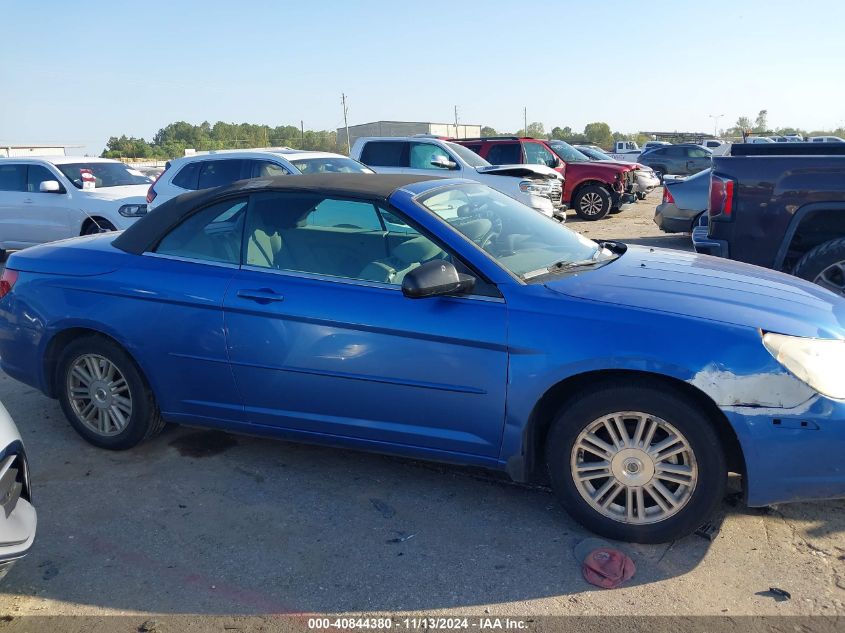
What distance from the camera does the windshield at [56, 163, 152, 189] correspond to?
11078mm

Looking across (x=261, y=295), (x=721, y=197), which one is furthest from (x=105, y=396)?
(x=721, y=197)

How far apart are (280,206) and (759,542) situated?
9.69 ft

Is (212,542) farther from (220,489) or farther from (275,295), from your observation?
(275,295)

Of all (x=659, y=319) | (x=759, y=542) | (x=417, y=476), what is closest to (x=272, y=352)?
(x=417, y=476)

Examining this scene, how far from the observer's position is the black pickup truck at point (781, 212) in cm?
558

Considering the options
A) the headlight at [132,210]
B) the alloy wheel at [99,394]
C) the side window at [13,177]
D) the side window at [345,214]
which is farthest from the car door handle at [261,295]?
the side window at [13,177]

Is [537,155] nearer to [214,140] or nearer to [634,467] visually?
[634,467]

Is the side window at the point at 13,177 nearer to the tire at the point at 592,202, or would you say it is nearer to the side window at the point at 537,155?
the side window at the point at 537,155

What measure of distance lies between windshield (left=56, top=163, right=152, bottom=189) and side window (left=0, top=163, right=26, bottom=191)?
0.63 m

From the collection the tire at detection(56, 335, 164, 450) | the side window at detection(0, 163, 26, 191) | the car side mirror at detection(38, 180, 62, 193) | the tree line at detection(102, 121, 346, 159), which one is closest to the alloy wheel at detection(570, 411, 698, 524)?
the tire at detection(56, 335, 164, 450)

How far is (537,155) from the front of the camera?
52.0 feet

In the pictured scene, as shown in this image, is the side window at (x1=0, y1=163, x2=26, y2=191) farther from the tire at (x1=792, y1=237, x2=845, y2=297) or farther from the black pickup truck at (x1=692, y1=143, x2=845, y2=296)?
the tire at (x1=792, y1=237, x2=845, y2=297)

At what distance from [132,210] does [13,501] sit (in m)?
8.77

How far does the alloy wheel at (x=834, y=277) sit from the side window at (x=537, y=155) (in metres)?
10.3
